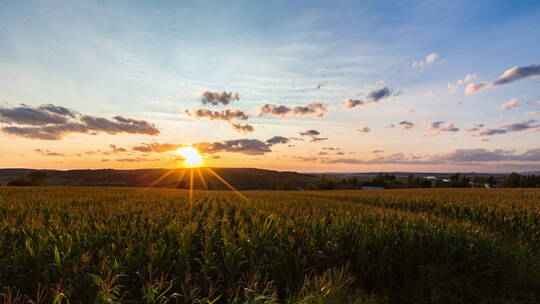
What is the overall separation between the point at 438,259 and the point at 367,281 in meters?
2.16

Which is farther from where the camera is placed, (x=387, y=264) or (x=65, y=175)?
(x=65, y=175)

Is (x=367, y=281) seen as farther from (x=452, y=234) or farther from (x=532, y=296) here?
(x=532, y=296)

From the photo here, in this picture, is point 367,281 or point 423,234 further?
point 423,234

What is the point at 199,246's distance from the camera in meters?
5.90

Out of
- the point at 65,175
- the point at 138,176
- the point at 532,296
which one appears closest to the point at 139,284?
the point at 532,296

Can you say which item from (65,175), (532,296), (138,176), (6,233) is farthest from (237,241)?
(65,175)

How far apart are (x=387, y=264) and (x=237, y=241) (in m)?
3.73

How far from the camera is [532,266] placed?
7711mm

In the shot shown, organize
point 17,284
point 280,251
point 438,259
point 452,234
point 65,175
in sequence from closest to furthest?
point 17,284 < point 280,251 < point 438,259 < point 452,234 < point 65,175

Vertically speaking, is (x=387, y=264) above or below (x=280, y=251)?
below

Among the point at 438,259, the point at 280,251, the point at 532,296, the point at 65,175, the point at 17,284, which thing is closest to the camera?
the point at 17,284

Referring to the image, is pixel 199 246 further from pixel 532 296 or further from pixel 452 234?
pixel 532 296

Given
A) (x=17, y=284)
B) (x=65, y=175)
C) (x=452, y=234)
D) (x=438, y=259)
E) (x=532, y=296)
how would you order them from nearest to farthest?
(x=17, y=284) → (x=532, y=296) → (x=438, y=259) → (x=452, y=234) → (x=65, y=175)

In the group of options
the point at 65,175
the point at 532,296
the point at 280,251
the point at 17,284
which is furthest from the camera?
the point at 65,175
